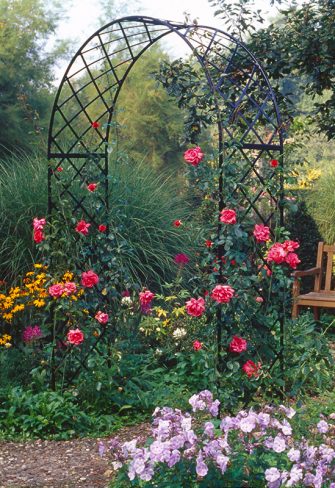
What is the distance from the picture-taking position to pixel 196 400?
108 inches

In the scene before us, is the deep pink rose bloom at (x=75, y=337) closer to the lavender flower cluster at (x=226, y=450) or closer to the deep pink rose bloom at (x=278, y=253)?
the deep pink rose bloom at (x=278, y=253)

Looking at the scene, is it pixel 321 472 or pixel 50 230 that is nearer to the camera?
pixel 321 472

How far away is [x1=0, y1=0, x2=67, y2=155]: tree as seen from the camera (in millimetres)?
13305

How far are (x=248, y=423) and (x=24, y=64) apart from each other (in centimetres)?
1319

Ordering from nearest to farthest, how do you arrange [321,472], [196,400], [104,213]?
[321,472] → [196,400] → [104,213]

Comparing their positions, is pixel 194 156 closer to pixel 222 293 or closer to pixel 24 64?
pixel 222 293

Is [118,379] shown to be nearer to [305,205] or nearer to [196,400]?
[196,400]

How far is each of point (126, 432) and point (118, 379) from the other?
0.51m

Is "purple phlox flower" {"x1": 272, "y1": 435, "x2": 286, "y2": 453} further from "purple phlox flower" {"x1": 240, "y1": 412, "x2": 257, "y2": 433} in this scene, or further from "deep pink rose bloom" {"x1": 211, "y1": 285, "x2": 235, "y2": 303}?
"deep pink rose bloom" {"x1": 211, "y1": 285, "x2": 235, "y2": 303}

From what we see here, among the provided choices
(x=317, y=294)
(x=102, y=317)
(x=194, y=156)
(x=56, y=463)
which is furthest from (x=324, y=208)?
(x=56, y=463)

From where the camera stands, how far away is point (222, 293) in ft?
12.1

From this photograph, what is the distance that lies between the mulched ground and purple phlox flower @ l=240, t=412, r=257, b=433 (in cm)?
96

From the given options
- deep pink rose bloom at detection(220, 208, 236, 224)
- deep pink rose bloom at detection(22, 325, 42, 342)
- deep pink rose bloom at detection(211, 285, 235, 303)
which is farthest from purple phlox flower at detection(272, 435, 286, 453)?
deep pink rose bloom at detection(22, 325, 42, 342)

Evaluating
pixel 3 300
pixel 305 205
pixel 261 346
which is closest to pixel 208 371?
pixel 261 346
